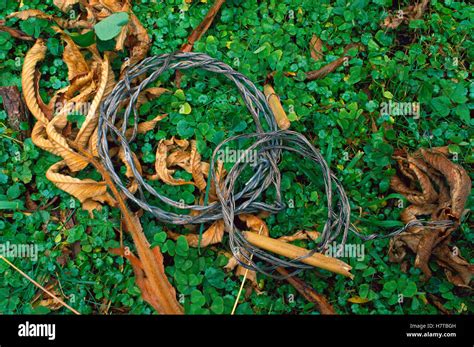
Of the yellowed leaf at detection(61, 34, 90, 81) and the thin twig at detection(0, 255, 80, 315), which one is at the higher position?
the yellowed leaf at detection(61, 34, 90, 81)

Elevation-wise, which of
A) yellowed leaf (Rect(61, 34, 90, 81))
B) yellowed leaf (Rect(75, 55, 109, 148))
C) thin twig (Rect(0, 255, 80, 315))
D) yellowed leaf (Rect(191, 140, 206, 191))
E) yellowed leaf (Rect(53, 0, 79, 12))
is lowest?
thin twig (Rect(0, 255, 80, 315))

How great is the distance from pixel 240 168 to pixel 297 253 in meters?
0.60

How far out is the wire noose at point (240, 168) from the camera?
2977 millimetres

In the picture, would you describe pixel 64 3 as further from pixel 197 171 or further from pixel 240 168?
pixel 240 168

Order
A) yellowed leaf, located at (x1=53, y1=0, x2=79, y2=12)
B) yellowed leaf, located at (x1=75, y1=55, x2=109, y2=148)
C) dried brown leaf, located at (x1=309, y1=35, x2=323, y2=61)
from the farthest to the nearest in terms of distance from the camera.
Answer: dried brown leaf, located at (x1=309, y1=35, x2=323, y2=61), yellowed leaf, located at (x1=53, y1=0, x2=79, y2=12), yellowed leaf, located at (x1=75, y1=55, x2=109, y2=148)

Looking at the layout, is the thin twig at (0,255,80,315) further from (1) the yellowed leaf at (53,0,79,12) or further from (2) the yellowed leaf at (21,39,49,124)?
(1) the yellowed leaf at (53,0,79,12)

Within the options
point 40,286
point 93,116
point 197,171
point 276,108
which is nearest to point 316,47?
point 276,108

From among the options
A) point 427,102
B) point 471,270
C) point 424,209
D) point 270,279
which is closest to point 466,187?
point 424,209

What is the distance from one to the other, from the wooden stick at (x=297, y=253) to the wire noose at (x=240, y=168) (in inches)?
1.4

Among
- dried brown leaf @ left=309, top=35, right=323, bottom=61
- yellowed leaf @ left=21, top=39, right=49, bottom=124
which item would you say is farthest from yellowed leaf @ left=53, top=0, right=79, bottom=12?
dried brown leaf @ left=309, top=35, right=323, bottom=61

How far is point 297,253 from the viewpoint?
117 inches

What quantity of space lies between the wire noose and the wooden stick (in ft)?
0.11

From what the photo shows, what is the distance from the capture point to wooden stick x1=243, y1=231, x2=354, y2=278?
296 cm

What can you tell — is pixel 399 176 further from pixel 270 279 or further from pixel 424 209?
pixel 270 279
